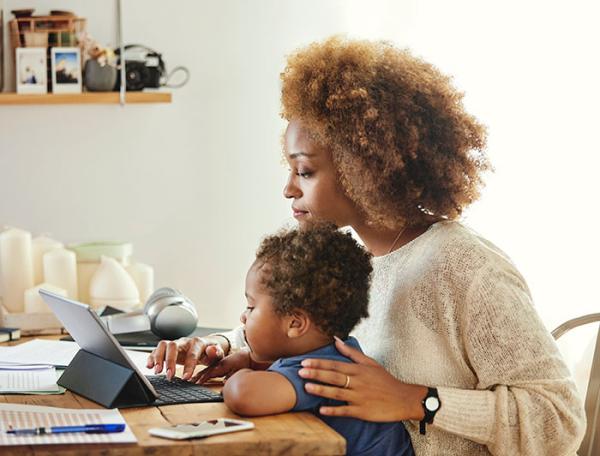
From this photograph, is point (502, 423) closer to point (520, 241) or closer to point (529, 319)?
point (529, 319)

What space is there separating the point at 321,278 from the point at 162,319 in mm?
841

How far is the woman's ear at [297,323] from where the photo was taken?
157 centimetres

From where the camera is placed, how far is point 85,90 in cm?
326

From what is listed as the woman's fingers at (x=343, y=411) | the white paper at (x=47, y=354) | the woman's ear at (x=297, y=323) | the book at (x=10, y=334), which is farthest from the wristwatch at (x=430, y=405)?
the book at (x=10, y=334)

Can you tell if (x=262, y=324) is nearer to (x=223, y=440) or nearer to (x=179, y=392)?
(x=179, y=392)

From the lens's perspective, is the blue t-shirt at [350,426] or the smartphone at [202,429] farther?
the blue t-shirt at [350,426]

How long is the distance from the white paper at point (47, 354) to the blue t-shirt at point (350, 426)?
407mm

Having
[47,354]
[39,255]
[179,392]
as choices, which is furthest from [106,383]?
[39,255]

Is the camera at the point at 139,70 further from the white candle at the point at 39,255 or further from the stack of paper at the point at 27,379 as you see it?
the stack of paper at the point at 27,379

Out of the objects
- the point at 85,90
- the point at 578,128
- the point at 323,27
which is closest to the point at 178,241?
the point at 85,90

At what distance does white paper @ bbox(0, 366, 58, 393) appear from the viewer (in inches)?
64.4

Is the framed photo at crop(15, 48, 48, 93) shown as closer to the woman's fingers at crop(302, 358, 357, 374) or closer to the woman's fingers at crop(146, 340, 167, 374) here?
the woman's fingers at crop(146, 340, 167, 374)

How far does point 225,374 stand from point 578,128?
5.91 ft

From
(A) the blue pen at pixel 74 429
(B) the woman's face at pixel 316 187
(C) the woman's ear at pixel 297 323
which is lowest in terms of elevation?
(A) the blue pen at pixel 74 429
